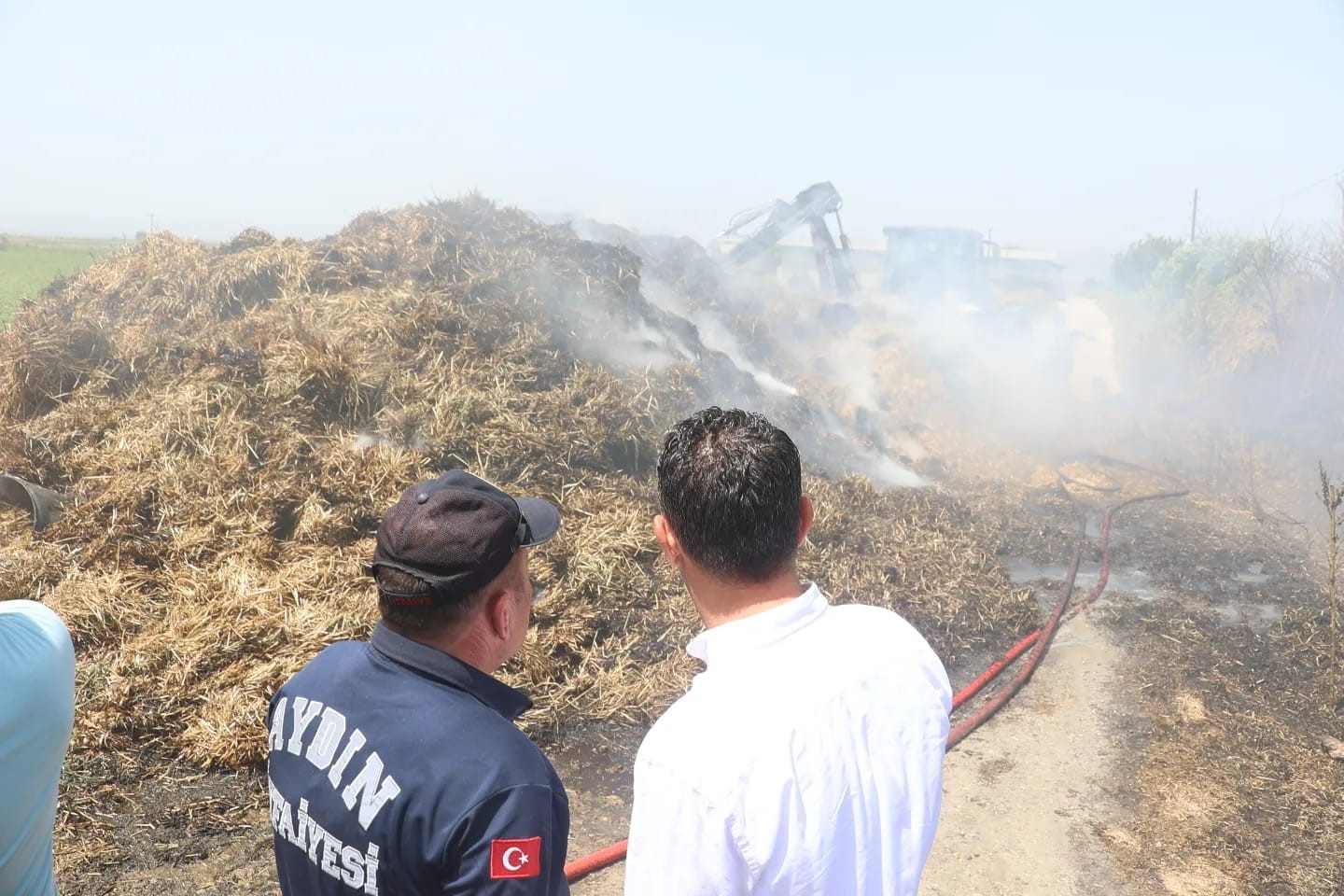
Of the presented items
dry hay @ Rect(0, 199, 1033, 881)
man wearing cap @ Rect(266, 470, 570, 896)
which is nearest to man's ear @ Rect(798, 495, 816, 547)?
man wearing cap @ Rect(266, 470, 570, 896)

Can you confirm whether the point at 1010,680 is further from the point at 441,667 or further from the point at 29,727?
the point at 29,727

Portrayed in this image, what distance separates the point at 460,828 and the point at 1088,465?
51.4 ft

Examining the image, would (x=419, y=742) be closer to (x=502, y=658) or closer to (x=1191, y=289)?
(x=502, y=658)

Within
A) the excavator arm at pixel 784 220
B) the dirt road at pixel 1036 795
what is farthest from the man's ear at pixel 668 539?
the excavator arm at pixel 784 220

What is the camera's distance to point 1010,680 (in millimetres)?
6578

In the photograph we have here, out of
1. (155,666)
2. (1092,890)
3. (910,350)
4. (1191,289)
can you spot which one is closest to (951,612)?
(1092,890)

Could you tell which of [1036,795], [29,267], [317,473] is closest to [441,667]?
[1036,795]

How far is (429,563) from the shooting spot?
5.43 feet

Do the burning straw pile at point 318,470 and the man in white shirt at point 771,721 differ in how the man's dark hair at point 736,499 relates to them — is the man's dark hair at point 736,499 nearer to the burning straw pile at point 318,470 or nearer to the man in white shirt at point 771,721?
the man in white shirt at point 771,721

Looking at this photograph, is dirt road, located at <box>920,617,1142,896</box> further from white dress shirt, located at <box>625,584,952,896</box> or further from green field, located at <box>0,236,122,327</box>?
green field, located at <box>0,236,122,327</box>

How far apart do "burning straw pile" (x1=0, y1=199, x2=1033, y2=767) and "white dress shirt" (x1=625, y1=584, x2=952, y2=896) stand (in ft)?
13.7

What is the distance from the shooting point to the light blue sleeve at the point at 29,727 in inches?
59.0

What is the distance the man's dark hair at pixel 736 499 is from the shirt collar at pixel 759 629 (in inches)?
3.2

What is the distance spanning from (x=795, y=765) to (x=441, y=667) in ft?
2.38
